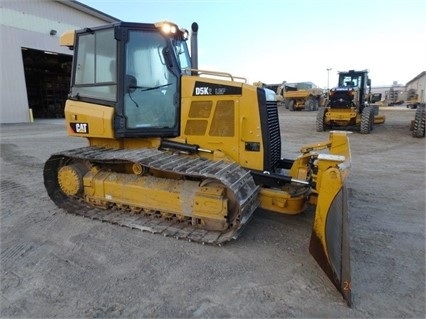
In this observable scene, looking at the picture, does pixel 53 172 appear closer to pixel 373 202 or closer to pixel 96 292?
pixel 96 292

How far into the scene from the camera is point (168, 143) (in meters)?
4.37

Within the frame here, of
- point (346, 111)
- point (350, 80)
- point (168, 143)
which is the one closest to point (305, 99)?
point (350, 80)

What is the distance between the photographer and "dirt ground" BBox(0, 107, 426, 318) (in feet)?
8.43

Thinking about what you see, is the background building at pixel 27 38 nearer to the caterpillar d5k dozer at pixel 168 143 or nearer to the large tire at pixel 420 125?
the caterpillar d5k dozer at pixel 168 143

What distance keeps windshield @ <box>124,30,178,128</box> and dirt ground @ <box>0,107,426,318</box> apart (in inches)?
61.8

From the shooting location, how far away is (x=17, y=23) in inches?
763

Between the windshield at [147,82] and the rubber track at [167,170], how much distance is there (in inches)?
19.5

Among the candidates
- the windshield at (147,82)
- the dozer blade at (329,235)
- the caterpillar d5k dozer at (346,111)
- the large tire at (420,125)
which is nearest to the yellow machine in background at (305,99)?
the caterpillar d5k dozer at (346,111)

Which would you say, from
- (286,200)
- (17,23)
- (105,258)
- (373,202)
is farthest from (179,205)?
(17,23)

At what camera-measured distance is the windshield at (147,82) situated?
163 inches

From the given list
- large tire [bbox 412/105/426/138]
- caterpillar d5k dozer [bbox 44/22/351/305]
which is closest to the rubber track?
caterpillar d5k dozer [bbox 44/22/351/305]

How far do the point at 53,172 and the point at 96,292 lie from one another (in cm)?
267

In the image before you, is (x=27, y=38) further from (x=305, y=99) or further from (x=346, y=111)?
(x=305, y=99)

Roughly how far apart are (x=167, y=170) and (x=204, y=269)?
1.21 m
